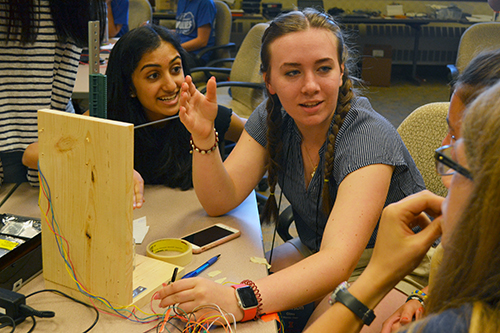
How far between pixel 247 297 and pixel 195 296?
0.11 meters

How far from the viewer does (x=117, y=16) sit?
159 inches

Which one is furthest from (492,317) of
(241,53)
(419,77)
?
(419,77)

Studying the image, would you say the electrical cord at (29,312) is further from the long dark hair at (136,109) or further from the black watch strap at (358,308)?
the long dark hair at (136,109)

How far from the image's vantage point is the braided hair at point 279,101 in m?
1.30

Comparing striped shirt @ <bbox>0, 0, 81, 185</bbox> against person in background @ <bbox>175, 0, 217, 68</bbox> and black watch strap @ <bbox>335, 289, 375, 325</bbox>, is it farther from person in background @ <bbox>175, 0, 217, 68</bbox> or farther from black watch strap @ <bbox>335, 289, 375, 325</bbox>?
person in background @ <bbox>175, 0, 217, 68</bbox>

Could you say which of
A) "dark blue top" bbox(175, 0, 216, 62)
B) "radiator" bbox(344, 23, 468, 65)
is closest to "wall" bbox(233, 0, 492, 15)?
"radiator" bbox(344, 23, 468, 65)

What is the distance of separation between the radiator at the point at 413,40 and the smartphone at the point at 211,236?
5820 mm

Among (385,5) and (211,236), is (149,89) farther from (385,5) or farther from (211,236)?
(385,5)

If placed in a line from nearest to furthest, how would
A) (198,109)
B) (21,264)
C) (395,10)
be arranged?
(21,264)
(198,109)
(395,10)

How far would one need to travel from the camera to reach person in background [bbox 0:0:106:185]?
1.41 meters

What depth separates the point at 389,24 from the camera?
6672 millimetres

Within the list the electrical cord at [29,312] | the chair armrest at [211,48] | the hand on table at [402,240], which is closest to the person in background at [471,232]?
the hand on table at [402,240]

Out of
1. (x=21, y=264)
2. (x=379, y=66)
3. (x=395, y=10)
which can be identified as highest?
(x=395, y=10)

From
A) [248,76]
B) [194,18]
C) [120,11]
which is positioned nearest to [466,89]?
[248,76]
